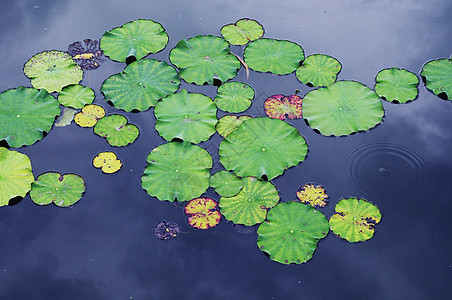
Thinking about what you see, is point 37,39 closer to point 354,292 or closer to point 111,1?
point 111,1

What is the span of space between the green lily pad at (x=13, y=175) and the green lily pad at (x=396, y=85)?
527cm

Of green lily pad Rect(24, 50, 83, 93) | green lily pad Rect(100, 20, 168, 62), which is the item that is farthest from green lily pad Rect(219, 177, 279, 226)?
green lily pad Rect(24, 50, 83, 93)

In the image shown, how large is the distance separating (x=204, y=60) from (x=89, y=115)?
2.01 m

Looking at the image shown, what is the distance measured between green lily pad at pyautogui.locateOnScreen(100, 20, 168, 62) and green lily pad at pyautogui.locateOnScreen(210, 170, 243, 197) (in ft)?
8.81

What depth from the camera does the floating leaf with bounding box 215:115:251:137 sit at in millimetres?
6750

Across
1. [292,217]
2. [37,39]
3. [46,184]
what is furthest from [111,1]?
[292,217]

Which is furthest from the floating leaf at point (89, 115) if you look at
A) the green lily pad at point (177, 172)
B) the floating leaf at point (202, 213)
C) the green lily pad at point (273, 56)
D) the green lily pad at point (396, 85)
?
the green lily pad at point (396, 85)

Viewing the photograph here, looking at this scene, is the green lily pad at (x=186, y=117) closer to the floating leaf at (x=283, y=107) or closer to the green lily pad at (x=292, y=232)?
the floating leaf at (x=283, y=107)

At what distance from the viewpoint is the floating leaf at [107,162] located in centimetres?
646

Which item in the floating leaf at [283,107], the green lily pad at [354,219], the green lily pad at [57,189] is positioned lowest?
the green lily pad at [57,189]

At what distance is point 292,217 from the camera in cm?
593

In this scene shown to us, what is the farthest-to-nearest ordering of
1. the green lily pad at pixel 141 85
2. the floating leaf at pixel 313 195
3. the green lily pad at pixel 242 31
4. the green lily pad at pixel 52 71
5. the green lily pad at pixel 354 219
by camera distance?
the green lily pad at pixel 242 31
the green lily pad at pixel 52 71
the green lily pad at pixel 141 85
the floating leaf at pixel 313 195
the green lily pad at pixel 354 219

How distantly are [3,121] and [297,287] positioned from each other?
4756mm

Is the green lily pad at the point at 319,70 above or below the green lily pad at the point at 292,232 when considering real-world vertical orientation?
above
